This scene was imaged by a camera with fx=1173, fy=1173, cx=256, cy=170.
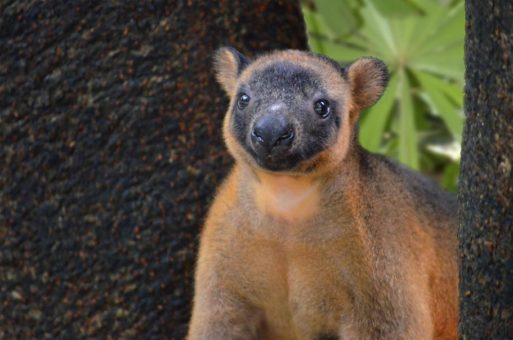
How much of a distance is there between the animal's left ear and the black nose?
22.8 inches

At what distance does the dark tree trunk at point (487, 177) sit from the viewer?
3.15m

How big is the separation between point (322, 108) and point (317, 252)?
0.52m

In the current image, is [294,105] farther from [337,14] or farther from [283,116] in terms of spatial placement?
[337,14]

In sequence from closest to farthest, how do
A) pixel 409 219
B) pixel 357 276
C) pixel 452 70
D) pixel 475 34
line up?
pixel 475 34
pixel 357 276
pixel 409 219
pixel 452 70

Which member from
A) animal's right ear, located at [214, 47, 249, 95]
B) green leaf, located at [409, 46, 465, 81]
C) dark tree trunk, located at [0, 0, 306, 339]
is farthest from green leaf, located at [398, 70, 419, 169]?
animal's right ear, located at [214, 47, 249, 95]

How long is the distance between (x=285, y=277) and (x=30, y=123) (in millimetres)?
1203

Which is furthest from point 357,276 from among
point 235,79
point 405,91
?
point 405,91

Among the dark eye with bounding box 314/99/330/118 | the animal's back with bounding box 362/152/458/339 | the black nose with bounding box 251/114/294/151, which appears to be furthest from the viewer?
the animal's back with bounding box 362/152/458/339

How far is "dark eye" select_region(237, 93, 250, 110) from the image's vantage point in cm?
423

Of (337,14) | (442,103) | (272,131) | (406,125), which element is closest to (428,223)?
(272,131)

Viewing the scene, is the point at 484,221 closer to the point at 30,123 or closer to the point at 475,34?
the point at 475,34

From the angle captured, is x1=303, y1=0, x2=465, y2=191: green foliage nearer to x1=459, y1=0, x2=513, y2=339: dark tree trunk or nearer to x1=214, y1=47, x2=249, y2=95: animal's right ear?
x1=214, y1=47, x2=249, y2=95: animal's right ear

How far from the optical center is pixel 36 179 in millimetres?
4648

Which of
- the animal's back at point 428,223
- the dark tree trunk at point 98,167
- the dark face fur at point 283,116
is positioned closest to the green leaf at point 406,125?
the animal's back at point 428,223
